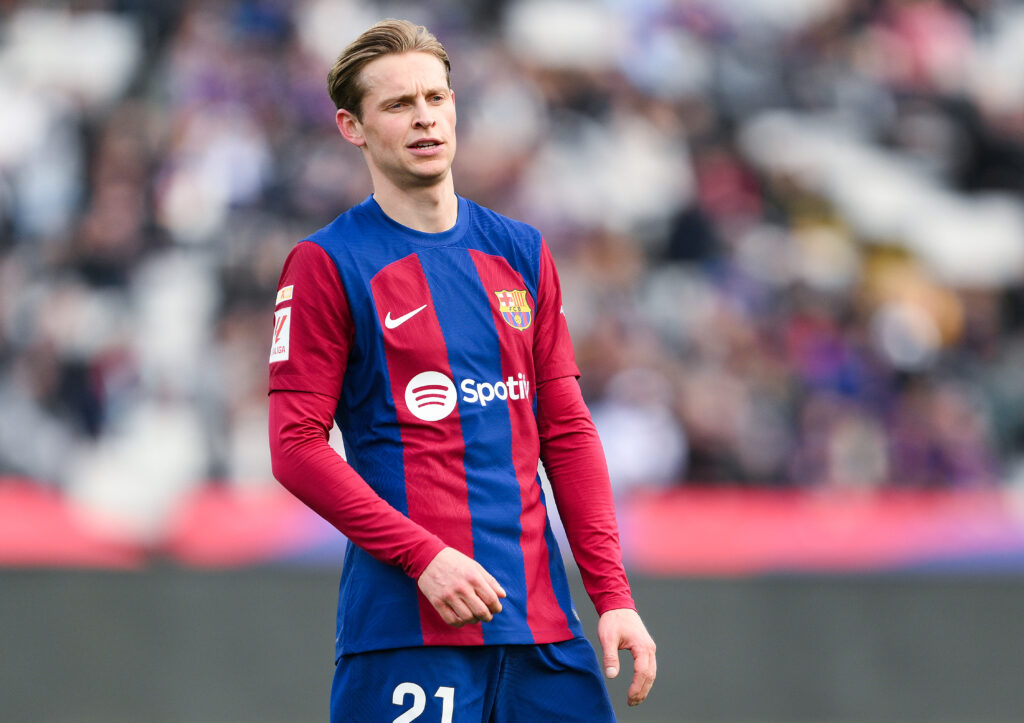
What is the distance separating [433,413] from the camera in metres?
3.05

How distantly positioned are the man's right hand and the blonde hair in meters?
0.98

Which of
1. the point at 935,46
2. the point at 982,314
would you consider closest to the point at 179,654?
the point at 982,314

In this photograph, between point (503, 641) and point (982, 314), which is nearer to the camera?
point (503, 641)

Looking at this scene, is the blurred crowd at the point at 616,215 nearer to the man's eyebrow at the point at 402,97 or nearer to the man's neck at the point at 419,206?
the man's neck at the point at 419,206

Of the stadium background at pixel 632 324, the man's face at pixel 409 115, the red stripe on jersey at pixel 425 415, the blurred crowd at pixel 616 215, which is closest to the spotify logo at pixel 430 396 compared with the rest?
the red stripe on jersey at pixel 425 415

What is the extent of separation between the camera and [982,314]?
392 inches

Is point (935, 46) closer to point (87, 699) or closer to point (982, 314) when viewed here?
point (982, 314)

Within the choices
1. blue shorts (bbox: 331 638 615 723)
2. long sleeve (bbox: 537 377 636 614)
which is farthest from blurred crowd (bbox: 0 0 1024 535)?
blue shorts (bbox: 331 638 615 723)

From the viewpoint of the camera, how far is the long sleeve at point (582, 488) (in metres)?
3.15

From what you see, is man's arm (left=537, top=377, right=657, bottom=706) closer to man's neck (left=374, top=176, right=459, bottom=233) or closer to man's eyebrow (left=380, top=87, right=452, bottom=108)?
man's neck (left=374, top=176, right=459, bottom=233)

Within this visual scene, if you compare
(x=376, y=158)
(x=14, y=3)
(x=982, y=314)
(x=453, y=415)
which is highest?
(x=14, y=3)

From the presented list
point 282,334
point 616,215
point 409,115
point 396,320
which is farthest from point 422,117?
point 616,215

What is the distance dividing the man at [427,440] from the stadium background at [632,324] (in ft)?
14.7

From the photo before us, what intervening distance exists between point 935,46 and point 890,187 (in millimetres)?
1150
